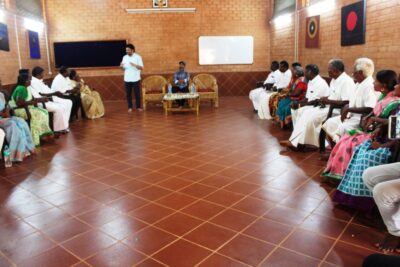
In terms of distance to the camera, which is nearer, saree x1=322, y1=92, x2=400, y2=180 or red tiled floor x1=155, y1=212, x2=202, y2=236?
red tiled floor x1=155, y1=212, x2=202, y2=236

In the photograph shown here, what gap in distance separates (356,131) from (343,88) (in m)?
1.10

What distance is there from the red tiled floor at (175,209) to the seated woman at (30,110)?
0.95 feet

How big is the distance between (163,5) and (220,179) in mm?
8036

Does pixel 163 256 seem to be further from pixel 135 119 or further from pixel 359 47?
pixel 135 119

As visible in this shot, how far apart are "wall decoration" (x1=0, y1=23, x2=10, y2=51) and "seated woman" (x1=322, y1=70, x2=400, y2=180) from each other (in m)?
6.64

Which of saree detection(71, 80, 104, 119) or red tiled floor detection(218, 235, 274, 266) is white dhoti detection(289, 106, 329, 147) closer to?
red tiled floor detection(218, 235, 274, 266)

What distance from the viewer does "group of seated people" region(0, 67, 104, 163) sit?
457cm

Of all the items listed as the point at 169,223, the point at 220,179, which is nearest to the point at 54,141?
the point at 220,179

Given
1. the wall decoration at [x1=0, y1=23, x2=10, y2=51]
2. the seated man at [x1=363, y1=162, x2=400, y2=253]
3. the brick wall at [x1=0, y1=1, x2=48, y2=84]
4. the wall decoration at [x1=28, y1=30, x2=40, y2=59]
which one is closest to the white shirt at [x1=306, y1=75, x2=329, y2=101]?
the seated man at [x1=363, y1=162, x2=400, y2=253]

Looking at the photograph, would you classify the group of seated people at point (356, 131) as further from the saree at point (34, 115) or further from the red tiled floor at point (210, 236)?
the saree at point (34, 115)

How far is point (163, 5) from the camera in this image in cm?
1056

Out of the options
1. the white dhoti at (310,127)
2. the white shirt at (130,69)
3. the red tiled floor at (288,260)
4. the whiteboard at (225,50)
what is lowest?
the red tiled floor at (288,260)

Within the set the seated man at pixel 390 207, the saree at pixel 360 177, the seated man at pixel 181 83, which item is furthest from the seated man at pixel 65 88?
the seated man at pixel 390 207

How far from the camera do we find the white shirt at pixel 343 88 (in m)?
4.31
